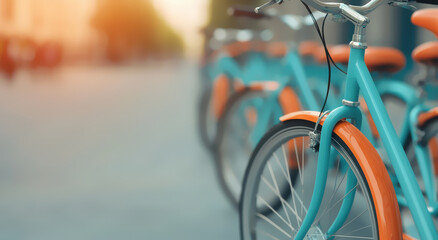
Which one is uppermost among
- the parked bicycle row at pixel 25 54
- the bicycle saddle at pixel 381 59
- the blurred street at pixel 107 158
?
the bicycle saddle at pixel 381 59

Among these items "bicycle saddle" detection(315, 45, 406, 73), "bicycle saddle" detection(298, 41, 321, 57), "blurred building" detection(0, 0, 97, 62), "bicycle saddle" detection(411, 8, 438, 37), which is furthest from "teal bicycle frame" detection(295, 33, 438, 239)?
"blurred building" detection(0, 0, 97, 62)

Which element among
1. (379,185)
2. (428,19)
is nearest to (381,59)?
(428,19)

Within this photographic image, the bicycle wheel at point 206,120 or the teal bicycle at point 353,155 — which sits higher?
the teal bicycle at point 353,155

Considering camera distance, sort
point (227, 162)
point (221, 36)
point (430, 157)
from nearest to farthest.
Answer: point (430, 157) < point (227, 162) < point (221, 36)

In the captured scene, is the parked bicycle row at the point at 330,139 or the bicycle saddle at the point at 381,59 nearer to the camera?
the parked bicycle row at the point at 330,139

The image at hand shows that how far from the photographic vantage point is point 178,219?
2654 millimetres

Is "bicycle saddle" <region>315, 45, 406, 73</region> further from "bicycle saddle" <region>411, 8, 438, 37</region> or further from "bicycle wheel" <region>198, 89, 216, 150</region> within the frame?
"bicycle wheel" <region>198, 89, 216, 150</region>

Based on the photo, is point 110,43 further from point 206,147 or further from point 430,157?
point 430,157

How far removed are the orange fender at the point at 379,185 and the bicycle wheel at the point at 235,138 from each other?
1288 millimetres

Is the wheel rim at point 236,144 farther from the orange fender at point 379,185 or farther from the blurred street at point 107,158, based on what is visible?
the orange fender at point 379,185

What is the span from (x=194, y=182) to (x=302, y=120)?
76.1 inches

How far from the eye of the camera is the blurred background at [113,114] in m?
2.68

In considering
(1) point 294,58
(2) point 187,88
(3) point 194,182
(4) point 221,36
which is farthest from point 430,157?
(2) point 187,88

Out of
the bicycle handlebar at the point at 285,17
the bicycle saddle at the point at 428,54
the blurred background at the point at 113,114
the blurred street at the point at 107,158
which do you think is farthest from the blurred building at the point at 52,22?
the bicycle saddle at the point at 428,54
